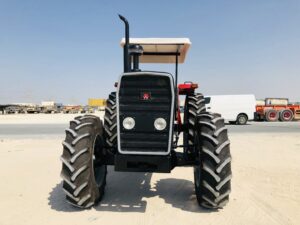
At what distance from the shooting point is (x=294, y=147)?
10602mm

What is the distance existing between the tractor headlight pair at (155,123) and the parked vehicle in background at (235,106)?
18576mm

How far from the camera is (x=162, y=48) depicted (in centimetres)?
648

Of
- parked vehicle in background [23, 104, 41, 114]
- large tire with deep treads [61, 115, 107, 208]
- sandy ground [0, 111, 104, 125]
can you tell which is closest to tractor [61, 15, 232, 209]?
large tire with deep treads [61, 115, 107, 208]

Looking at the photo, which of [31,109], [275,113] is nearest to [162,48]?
[275,113]

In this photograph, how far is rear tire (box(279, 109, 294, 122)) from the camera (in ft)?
91.5

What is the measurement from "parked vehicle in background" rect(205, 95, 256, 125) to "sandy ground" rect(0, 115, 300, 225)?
49.2 feet

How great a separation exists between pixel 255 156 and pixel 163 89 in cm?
544

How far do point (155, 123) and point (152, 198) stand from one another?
127 cm

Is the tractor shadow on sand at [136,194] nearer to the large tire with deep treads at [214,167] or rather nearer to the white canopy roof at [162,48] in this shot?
the large tire with deep treads at [214,167]

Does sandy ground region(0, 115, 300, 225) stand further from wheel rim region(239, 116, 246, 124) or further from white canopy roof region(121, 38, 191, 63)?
wheel rim region(239, 116, 246, 124)

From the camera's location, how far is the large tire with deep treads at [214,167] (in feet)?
13.4

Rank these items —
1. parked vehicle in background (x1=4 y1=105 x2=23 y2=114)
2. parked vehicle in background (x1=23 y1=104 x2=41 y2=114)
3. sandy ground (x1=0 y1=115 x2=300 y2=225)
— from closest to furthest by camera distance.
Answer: sandy ground (x1=0 y1=115 x2=300 y2=225), parked vehicle in background (x1=4 y1=105 x2=23 y2=114), parked vehicle in background (x1=23 y1=104 x2=41 y2=114)

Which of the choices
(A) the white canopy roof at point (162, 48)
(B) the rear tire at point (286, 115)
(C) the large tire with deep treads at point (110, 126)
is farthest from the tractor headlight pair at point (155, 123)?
(B) the rear tire at point (286, 115)

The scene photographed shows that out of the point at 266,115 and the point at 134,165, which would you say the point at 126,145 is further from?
the point at 266,115
